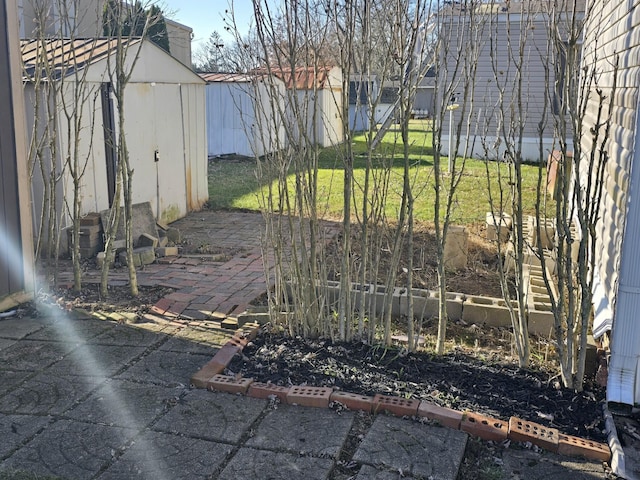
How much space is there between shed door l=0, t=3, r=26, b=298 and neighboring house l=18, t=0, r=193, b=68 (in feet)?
1.86

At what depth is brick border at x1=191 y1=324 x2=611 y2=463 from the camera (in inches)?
121

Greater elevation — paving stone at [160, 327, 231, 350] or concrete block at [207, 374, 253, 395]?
concrete block at [207, 374, 253, 395]

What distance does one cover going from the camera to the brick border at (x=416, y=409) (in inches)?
121

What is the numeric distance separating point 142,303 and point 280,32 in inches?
107

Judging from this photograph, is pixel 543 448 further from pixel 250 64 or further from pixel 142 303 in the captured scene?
→ pixel 142 303

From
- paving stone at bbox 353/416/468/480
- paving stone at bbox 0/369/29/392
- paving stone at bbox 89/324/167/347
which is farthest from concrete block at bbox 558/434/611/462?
paving stone at bbox 0/369/29/392

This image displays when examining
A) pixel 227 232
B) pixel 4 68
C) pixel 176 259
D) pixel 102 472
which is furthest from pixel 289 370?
pixel 227 232

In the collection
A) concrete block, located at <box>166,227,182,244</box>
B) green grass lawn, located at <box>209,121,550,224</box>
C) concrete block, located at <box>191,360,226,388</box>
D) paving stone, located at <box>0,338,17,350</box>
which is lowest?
paving stone, located at <box>0,338,17,350</box>

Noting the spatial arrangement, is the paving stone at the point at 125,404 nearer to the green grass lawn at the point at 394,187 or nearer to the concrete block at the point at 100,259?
the concrete block at the point at 100,259

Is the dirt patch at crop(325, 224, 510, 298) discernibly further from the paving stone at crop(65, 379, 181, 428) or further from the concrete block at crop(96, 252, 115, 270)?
the concrete block at crop(96, 252, 115, 270)

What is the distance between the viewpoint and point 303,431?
127 inches

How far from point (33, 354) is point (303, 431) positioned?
2082mm

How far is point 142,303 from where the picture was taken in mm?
5535

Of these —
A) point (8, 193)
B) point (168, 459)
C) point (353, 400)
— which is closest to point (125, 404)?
point (168, 459)
